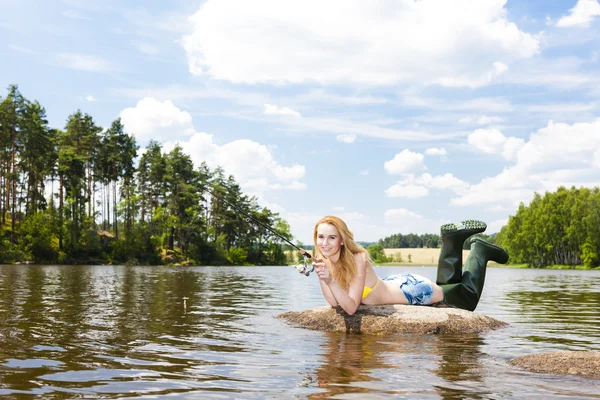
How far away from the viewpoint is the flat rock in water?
382 inches

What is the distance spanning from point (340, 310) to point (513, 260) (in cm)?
13667

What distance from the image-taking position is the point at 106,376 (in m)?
5.88

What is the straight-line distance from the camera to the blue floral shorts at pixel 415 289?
34.1 feet

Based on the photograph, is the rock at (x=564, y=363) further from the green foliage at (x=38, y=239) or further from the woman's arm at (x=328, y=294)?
the green foliage at (x=38, y=239)

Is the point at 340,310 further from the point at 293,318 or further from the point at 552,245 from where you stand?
the point at 552,245

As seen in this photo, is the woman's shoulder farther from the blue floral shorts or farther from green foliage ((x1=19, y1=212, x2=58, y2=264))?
green foliage ((x1=19, y1=212, x2=58, y2=264))

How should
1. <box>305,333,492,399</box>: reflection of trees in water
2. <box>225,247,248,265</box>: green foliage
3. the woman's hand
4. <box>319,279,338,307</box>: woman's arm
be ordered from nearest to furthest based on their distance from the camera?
1. <box>305,333,492,399</box>: reflection of trees in water
2. the woman's hand
3. <box>319,279,338,307</box>: woman's arm
4. <box>225,247,248,265</box>: green foliage

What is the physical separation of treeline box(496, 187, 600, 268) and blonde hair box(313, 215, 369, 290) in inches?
4006

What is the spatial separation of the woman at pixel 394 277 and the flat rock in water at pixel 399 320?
0.81ft

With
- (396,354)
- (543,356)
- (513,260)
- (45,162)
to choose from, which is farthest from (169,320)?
(513,260)

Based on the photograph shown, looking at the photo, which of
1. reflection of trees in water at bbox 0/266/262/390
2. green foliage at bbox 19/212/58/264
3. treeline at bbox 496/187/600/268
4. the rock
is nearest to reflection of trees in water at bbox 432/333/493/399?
the rock

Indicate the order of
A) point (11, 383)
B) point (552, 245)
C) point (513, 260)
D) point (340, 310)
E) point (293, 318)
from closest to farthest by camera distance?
point (11, 383) → point (340, 310) → point (293, 318) → point (552, 245) → point (513, 260)

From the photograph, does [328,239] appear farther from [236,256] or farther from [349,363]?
[236,256]

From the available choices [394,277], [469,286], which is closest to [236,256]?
[394,277]
